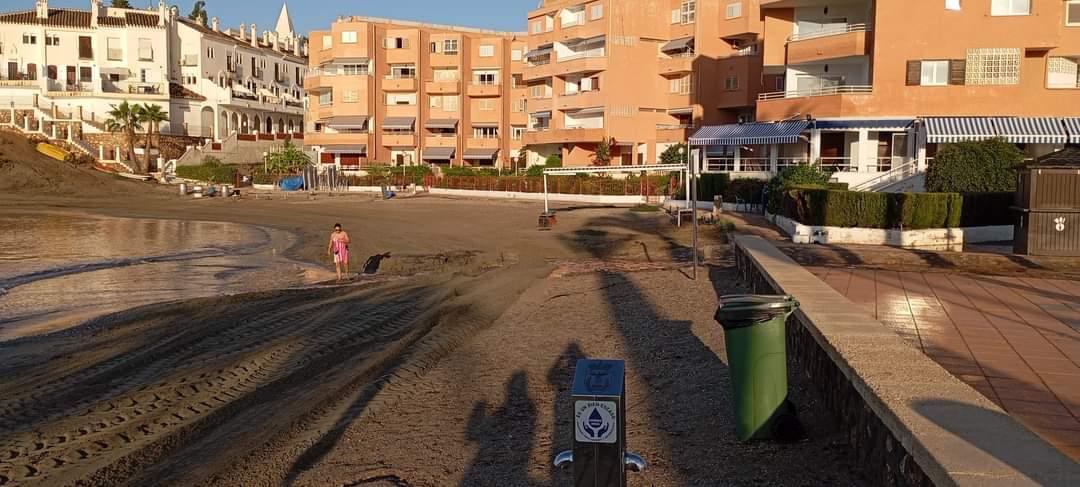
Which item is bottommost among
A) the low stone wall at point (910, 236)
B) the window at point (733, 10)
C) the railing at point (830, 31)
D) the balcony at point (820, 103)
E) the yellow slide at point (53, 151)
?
the low stone wall at point (910, 236)

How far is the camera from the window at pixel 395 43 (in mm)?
80062

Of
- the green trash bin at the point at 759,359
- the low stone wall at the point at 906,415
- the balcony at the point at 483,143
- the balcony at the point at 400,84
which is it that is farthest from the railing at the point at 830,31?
the balcony at the point at 400,84

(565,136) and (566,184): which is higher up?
(565,136)

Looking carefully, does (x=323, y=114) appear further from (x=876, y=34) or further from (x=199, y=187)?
(x=876, y=34)

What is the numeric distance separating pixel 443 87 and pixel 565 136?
1781cm

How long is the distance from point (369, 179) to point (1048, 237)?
180ft

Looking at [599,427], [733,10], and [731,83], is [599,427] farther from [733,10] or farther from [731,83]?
[733,10]

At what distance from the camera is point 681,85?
208 ft

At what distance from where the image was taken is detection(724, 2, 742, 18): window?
189 ft

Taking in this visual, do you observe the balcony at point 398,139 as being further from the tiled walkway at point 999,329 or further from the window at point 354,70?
the tiled walkway at point 999,329

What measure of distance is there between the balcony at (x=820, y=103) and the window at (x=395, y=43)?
4365 cm

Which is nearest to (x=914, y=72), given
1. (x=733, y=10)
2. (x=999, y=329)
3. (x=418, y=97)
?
(x=733, y=10)

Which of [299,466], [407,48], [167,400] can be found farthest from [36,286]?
[407,48]

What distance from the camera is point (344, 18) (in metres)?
83.5
